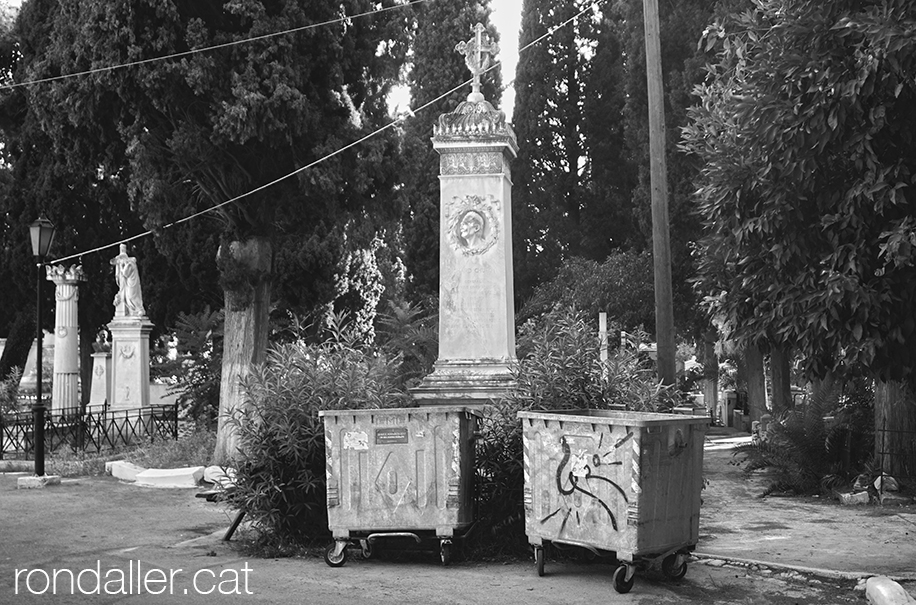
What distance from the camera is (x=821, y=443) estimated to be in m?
14.7

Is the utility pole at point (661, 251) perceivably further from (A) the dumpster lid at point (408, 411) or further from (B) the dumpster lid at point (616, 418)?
(A) the dumpster lid at point (408, 411)

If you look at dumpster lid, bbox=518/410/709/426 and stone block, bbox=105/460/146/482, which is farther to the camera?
stone block, bbox=105/460/146/482

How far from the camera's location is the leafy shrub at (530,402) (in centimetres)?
873

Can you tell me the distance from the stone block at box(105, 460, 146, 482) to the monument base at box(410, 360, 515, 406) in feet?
20.3

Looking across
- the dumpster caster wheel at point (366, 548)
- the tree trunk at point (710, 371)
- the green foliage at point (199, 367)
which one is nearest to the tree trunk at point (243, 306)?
the green foliage at point (199, 367)

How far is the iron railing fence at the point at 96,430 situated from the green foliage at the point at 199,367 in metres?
0.48

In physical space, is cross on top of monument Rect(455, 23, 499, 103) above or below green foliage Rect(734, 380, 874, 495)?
above

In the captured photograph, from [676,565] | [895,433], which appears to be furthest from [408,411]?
[895,433]

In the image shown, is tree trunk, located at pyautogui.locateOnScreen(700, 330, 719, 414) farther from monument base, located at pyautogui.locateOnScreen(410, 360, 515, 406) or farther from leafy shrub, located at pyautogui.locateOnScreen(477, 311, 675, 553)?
leafy shrub, located at pyautogui.locateOnScreen(477, 311, 675, 553)

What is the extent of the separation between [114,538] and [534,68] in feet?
93.9

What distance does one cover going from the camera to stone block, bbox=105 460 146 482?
16.6m

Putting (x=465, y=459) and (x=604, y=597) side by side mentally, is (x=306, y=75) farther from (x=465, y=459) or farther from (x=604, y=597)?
(x=604, y=597)

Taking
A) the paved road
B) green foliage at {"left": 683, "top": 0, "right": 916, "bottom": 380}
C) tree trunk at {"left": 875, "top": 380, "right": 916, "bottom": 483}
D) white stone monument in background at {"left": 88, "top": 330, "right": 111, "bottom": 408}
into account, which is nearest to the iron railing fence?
white stone monument in background at {"left": 88, "top": 330, "right": 111, "bottom": 408}

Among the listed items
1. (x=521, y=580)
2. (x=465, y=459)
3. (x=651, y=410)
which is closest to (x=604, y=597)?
(x=521, y=580)
